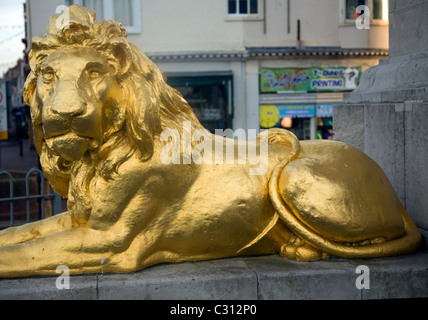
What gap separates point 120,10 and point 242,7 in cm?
363

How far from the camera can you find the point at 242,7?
17078mm

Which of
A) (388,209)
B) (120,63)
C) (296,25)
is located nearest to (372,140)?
(388,209)

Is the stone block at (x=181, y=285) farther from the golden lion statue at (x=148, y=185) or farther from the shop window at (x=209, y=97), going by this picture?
the shop window at (x=209, y=97)

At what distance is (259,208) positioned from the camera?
3473mm

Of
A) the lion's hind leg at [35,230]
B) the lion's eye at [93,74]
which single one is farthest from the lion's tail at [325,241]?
the lion's hind leg at [35,230]

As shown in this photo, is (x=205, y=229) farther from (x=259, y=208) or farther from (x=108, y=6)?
(x=108, y=6)

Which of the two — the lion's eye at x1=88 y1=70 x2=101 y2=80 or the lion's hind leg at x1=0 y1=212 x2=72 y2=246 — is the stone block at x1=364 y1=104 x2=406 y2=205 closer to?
the lion's eye at x1=88 y1=70 x2=101 y2=80

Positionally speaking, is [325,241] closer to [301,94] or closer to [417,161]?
[417,161]

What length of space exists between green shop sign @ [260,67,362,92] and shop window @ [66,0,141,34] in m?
3.98

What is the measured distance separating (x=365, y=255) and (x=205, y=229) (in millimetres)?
1022

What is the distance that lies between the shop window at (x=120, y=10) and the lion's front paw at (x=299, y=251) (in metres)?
13.9

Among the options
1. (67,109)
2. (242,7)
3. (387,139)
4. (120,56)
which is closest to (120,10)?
(242,7)

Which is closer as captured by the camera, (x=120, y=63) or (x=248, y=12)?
(x=120, y=63)

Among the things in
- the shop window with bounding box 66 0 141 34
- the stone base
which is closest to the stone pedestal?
the stone base
